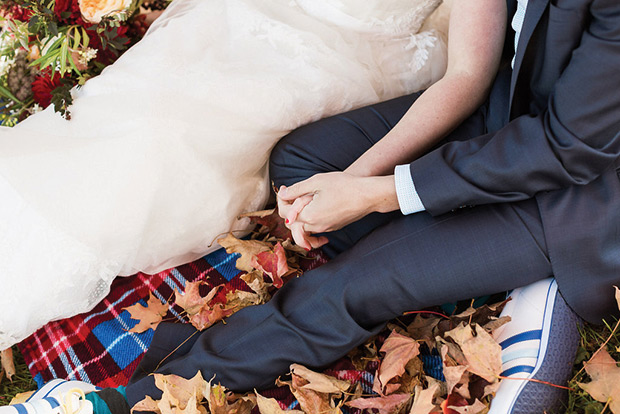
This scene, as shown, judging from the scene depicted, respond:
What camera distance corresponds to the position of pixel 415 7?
4.74 feet

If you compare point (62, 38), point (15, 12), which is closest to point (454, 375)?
point (62, 38)

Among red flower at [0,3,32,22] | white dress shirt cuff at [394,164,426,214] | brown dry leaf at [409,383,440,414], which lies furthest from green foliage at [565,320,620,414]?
red flower at [0,3,32,22]

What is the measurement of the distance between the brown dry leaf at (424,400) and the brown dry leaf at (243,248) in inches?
21.3

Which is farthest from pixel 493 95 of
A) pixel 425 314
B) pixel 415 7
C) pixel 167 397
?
pixel 167 397

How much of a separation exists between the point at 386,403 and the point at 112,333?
768 millimetres

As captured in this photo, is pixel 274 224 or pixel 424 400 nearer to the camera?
pixel 424 400

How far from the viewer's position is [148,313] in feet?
4.83

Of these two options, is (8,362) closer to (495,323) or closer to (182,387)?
(182,387)

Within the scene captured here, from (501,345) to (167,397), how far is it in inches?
27.1

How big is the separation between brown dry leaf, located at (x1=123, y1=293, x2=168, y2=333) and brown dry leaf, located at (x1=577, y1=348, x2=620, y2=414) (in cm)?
101

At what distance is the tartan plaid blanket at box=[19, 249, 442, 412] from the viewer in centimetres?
143

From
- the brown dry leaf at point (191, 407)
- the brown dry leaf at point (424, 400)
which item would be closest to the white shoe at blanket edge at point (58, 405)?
the brown dry leaf at point (191, 407)

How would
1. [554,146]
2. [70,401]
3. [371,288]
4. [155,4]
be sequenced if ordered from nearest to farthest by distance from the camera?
1. [554,146]
2. [371,288]
3. [70,401]
4. [155,4]

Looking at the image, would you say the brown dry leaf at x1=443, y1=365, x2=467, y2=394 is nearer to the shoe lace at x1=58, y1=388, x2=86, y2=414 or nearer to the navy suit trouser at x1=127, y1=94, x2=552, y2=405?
the navy suit trouser at x1=127, y1=94, x2=552, y2=405
